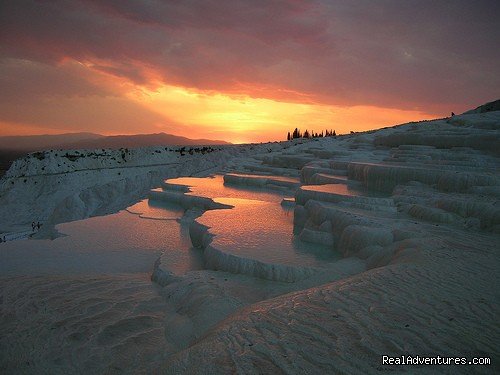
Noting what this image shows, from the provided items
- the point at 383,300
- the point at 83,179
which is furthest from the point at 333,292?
the point at 83,179

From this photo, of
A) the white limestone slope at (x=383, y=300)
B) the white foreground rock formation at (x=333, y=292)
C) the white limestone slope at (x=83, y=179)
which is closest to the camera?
the white limestone slope at (x=383, y=300)

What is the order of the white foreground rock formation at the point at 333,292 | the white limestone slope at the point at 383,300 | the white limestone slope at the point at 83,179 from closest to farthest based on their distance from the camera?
the white limestone slope at the point at 383,300
the white foreground rock formation at the point at 333,292
the white limestone slope at the point at 83,179

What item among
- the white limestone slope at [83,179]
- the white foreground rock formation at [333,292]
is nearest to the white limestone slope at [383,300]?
the white foreground rock formation at [333,292]

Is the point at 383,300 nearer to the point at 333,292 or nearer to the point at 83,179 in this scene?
the point at 333,292

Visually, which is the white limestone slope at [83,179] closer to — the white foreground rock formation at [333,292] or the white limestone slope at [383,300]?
the white foreground rock formation at [333,292]

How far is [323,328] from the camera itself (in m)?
3.40

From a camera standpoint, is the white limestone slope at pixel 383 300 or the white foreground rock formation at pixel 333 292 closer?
the white limestone slope at pixel 383 300

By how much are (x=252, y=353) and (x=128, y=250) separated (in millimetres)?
6748

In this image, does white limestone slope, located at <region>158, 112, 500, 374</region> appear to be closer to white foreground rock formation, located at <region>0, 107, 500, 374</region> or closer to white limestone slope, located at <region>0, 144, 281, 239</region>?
white foreground rock formation, located at <region>0, 107, 500, 374</region>

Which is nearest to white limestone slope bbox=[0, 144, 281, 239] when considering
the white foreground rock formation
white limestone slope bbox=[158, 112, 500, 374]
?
the white foreground rock formation

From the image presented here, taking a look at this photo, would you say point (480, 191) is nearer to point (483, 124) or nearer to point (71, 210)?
point (483, 124)

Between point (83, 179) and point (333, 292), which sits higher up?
point (333, 292)

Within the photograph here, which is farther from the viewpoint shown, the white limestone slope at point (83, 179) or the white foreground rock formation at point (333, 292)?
the white limestone slope at point (83, 179)

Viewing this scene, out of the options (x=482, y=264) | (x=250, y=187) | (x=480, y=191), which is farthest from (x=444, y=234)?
(x=250, y=187)
